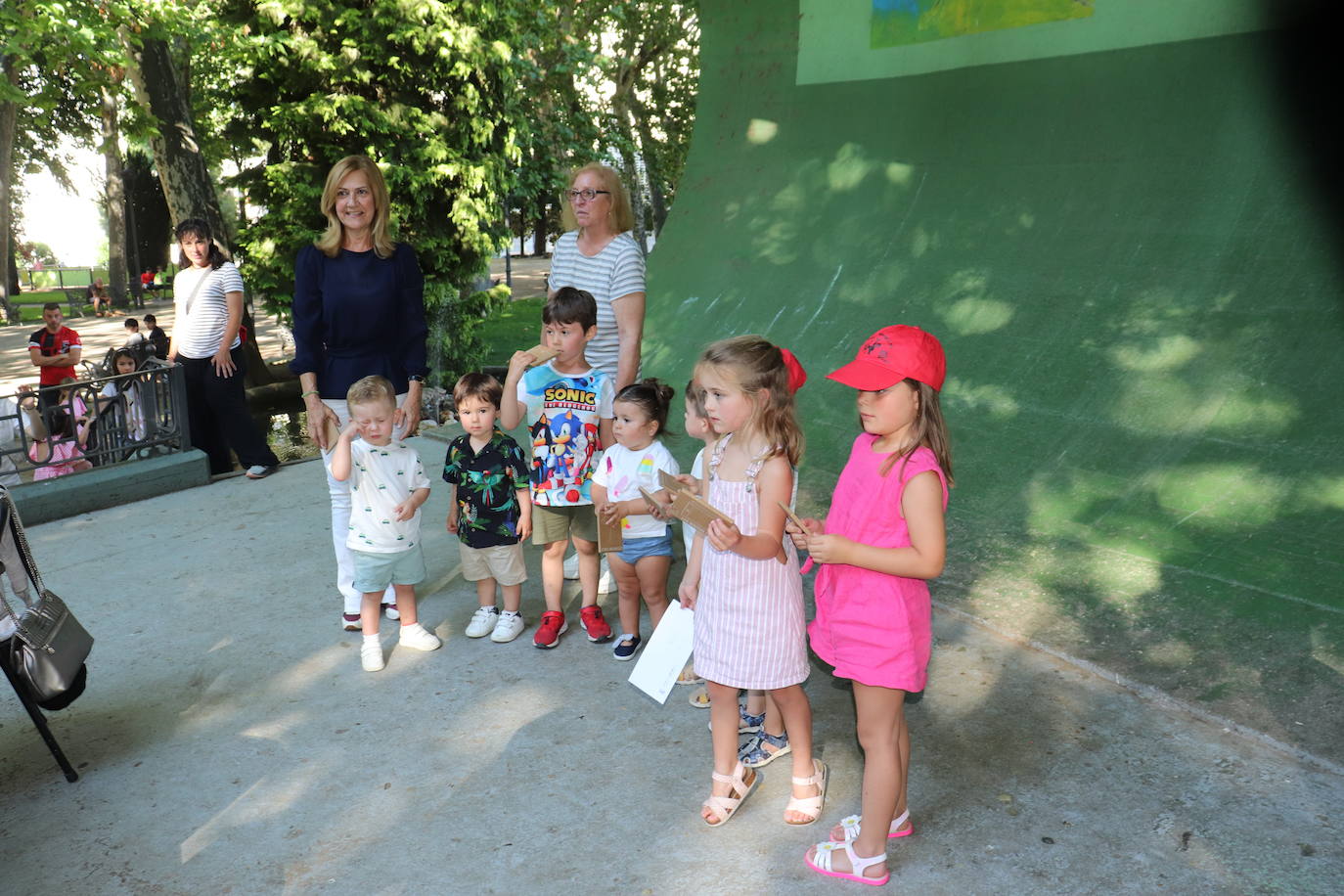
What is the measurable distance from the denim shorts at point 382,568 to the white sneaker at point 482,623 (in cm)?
39

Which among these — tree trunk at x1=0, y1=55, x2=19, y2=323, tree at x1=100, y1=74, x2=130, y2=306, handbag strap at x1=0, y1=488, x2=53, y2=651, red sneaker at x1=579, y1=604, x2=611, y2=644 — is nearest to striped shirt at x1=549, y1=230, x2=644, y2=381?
red sneaker at x1=579, y1=604, x2=611, y2=644

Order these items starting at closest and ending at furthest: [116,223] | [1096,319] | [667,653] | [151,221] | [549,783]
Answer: [549,783] → [667,653] → [1096,319] → [116,223] → [151,221]

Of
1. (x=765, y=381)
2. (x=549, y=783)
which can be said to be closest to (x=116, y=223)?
(x=549, y=783)

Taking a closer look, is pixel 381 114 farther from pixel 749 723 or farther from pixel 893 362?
pixel 893 362

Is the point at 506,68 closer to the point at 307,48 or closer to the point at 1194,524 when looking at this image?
the point at 307,48

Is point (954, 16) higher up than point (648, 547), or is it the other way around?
point (954, 16)

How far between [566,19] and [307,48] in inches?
421

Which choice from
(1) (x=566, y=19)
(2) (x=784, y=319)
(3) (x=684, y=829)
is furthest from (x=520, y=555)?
(1) (x=566, y=19)

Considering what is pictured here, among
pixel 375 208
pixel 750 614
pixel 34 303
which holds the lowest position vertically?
pixel 34 303

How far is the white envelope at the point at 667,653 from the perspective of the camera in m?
3.66

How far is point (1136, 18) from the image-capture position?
6.82 meters

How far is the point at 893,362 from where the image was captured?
2803mm

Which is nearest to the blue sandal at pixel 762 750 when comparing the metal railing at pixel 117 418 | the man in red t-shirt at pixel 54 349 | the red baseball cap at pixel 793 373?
the red baseball cap at pixel 793 373

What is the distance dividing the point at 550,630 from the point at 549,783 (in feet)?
3.67
